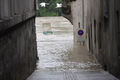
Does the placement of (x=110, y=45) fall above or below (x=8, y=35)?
below

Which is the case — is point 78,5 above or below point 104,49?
above

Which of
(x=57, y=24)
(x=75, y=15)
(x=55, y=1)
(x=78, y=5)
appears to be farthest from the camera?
(x=55, y=1)

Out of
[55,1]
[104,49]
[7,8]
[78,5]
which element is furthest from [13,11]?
[55,1]

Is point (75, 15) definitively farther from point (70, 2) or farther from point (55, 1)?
point (55, 1)

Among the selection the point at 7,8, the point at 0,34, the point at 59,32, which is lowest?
the point at 59,32

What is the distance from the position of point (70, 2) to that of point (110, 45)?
2262cm

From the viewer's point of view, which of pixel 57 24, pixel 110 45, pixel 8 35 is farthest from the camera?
pixel 57 24

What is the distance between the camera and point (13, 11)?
32.7ft

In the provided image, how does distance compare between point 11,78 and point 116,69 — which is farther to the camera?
point 116,69

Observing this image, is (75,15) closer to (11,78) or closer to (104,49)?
(104,49)

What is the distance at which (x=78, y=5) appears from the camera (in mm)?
31562

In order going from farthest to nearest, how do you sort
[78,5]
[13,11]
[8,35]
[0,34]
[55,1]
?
[55,1]
[78,5]
[13,11]
[8,35]
[0,34]

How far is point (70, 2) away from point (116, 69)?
956 inches

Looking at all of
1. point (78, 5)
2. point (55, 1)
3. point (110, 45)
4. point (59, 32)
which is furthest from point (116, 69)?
point (55, 1)
